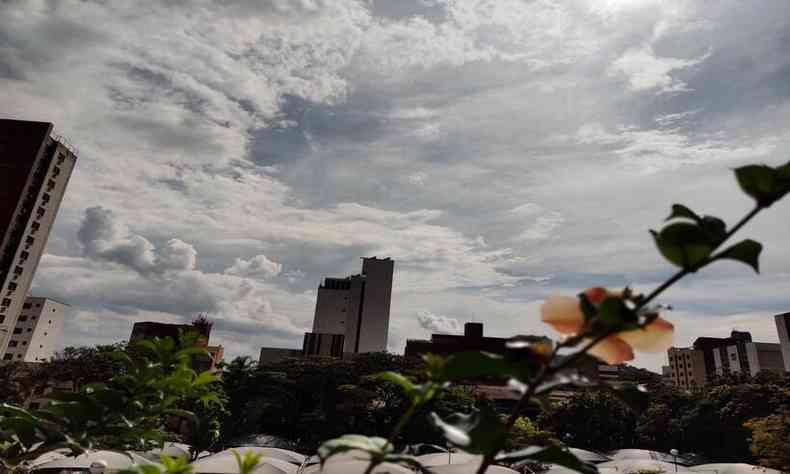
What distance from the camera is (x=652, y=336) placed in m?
0.58

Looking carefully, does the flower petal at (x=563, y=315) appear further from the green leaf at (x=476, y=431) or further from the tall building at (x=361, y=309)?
the tall building at (x=361, y=309)

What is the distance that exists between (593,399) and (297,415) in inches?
716

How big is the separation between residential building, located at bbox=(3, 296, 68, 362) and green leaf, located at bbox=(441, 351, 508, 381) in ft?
218

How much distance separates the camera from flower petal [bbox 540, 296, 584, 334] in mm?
581

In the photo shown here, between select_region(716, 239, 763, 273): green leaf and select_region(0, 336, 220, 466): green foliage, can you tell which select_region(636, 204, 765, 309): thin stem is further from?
select_region(0, 336, 220, 466): green foliage

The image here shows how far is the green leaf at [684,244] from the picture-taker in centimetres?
A: 53

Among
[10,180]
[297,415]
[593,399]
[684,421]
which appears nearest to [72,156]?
[10,180]

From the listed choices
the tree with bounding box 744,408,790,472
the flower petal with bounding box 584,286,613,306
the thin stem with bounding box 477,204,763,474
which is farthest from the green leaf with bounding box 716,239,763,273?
the tree with bounding box 744,408,790,472

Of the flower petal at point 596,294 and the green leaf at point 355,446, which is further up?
the flower petal at point 596,294

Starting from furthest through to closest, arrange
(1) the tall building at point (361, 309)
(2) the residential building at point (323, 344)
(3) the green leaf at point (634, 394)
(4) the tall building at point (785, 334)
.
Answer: (1) the tall building at point (361, 309) < (2) the residential building at point (323, 344) < (4) the tall building at point (785, 334) < (3) the green leaf at point (634, 394)

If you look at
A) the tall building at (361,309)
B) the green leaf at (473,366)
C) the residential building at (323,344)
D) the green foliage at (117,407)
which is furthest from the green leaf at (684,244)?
the tall building at (361,309)

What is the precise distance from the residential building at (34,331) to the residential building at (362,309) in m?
31.0

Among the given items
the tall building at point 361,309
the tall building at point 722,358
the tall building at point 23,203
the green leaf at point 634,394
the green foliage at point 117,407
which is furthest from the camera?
the tall building at point 361,309

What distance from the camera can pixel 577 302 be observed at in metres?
0.58
